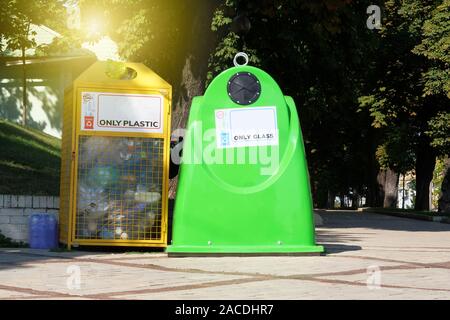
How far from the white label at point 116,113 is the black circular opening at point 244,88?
1.04m

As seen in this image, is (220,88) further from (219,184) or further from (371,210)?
(371,210)

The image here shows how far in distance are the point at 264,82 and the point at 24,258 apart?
11.0 ft

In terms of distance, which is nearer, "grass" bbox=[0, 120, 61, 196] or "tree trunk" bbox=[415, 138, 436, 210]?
"grass" bbox=[0, 120, 61, 196]

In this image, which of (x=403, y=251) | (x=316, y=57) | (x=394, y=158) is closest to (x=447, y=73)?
(x=394, y=158)

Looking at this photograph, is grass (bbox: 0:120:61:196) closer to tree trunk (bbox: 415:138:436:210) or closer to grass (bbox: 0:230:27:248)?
grass (bbox: 0:230:27:248)

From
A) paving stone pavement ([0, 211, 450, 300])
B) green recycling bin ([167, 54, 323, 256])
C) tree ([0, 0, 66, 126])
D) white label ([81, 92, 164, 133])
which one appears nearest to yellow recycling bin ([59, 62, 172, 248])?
white label ([81, 92, 164, 133])

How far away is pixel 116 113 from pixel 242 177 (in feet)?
5.73

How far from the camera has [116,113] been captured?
34.8 feet

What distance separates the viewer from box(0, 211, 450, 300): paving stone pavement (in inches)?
256

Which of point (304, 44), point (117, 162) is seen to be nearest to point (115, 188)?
point (117, 162)

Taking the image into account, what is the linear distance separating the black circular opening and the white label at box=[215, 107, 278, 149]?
0.12m

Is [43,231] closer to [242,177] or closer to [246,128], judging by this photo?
[242,177]

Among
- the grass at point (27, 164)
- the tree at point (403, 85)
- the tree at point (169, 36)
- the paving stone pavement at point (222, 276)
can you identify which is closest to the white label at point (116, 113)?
the paving stone pavement at point (222, 276)

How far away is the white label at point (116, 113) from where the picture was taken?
1059 centimetres
